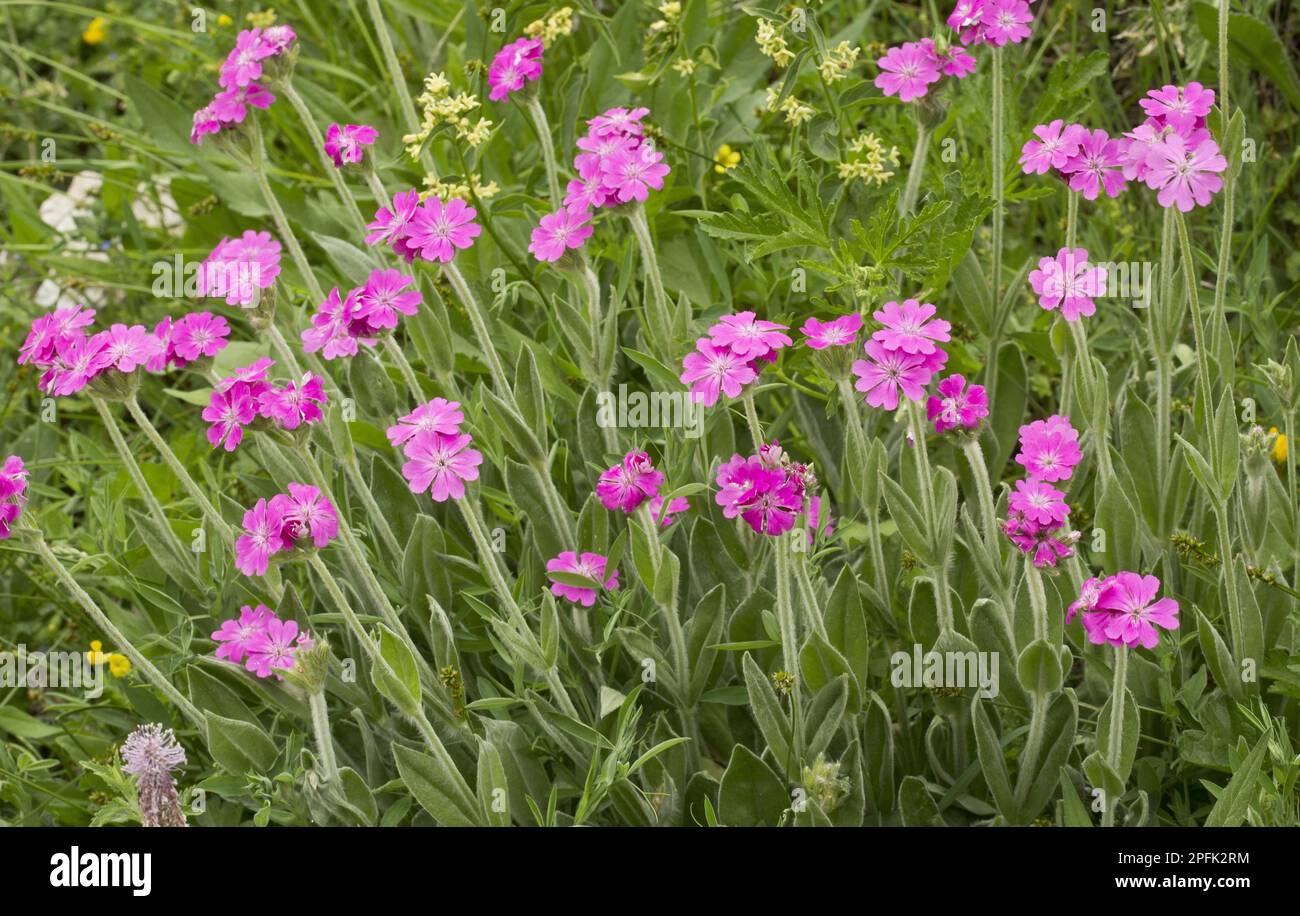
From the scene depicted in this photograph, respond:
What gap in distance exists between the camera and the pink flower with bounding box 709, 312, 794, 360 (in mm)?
1803

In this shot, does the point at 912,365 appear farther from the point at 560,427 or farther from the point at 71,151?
the point at 71,151

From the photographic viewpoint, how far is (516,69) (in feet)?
7.90

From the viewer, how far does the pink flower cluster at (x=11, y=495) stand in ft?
6.34

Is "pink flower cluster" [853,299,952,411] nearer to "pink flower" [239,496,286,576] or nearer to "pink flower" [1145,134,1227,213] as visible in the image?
"pink flower" [1145,134,1227,213]

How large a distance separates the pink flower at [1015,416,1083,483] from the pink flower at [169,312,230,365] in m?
1.18

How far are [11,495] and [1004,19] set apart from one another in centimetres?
162

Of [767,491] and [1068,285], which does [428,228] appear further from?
[1068,285]

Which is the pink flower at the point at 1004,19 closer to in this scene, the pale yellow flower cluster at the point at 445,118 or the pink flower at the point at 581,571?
the pale yellow flower cluster at the point at 445,118

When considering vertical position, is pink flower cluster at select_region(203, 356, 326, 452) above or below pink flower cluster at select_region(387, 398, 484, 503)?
above

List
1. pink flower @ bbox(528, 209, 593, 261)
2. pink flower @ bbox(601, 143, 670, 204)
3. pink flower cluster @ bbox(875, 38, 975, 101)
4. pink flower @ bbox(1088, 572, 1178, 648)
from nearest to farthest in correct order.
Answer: pink flower @ bbox(1088, 572, 1178, 648) → pink flower @ bbox(601, 143, 670, 204) → pink flower @ bbox(528, 209, 593, 261) → pink flower cluster @ bbox(875, 38, 975, 101)

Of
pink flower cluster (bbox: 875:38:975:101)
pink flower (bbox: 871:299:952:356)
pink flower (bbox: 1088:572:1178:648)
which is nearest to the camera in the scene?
pink flower (bbox: 1088:572:1178:648)

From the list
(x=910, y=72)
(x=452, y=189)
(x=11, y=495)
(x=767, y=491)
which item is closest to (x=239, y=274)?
(x=11, y=495)

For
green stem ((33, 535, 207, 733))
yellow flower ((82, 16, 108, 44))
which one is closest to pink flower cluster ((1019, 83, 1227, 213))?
A: green stem ((33, 535, 207, 733))
